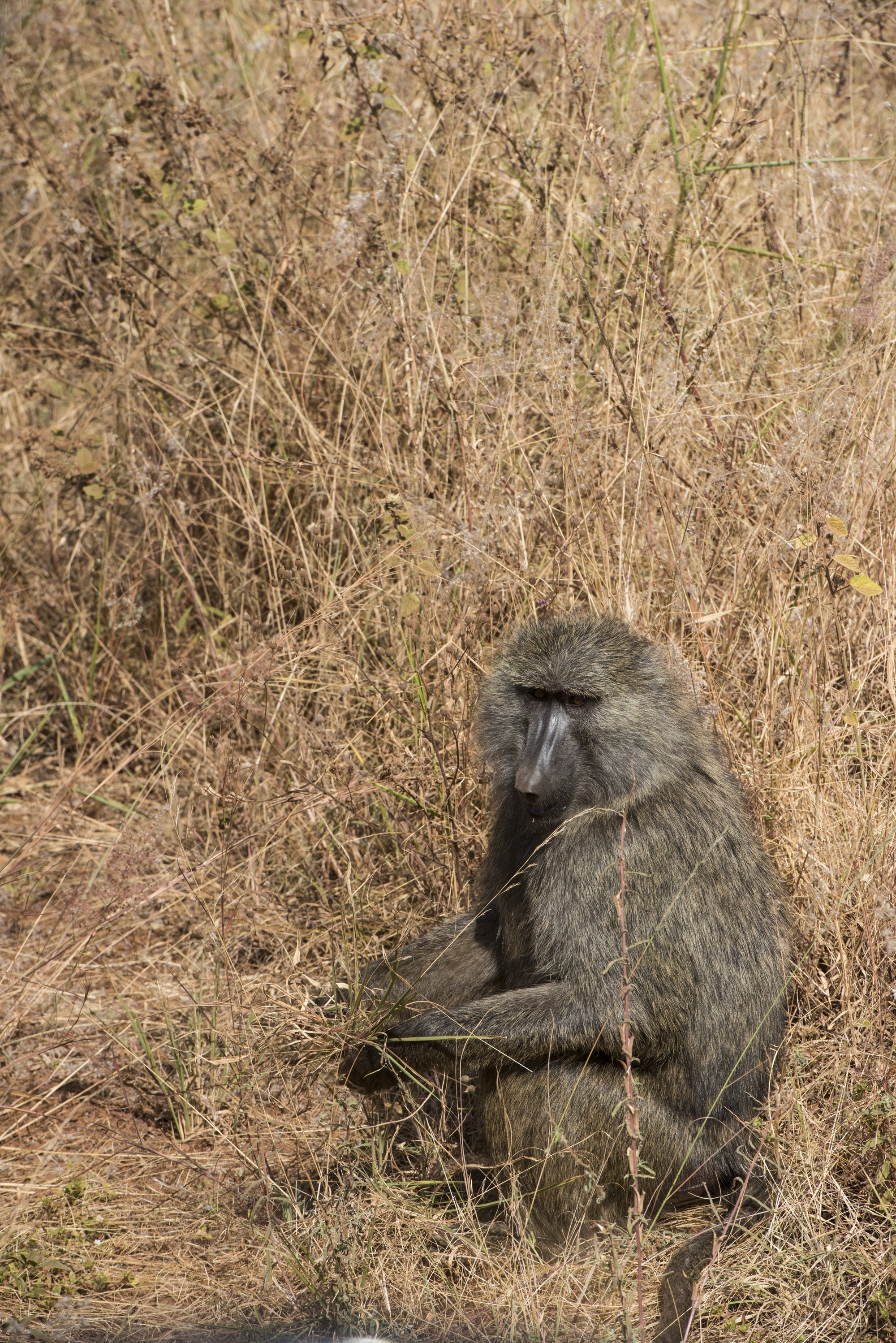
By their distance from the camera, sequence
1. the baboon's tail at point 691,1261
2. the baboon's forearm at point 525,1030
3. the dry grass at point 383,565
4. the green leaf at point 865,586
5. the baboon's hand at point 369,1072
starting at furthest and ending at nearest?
the green leaf at point 865,586 → the baboon's hand at point 369,1072 → the dry grass at point 383,565 → the baboon's forearm at point 525,1030 → the baboon's tail at point 691,1261

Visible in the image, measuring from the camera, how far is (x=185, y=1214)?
2.93 meters

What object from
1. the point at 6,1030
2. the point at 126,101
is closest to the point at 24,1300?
the point at 6,1030

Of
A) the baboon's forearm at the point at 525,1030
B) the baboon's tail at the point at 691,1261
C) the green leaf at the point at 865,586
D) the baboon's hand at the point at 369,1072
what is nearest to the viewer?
the baboon's tail at the point at 691,1261

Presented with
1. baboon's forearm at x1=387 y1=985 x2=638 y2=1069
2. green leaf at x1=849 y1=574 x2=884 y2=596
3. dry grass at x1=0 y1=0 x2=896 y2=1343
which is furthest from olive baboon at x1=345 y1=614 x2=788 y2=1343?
green leaf at x1=849 y1=574 x2=884 y2=596

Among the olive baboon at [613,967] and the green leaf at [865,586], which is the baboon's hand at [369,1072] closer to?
the olive baboon at [613,967]

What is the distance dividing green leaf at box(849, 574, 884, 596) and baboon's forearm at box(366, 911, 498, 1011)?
1257 mm

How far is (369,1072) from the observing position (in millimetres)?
2990

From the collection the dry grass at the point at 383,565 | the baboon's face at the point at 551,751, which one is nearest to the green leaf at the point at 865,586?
the dry grass at the point at 383,565

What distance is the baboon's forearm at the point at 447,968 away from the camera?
3.20 meters

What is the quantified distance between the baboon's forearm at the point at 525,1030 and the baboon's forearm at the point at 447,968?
32 cm

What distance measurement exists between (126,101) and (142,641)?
7.37 feet

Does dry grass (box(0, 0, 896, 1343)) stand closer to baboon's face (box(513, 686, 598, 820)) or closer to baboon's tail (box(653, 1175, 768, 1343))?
baboon's tail (box(653, 1175, 768, 1343))

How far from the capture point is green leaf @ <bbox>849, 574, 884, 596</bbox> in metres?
3.16

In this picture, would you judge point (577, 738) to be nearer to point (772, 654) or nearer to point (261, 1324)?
point (772, 654)
